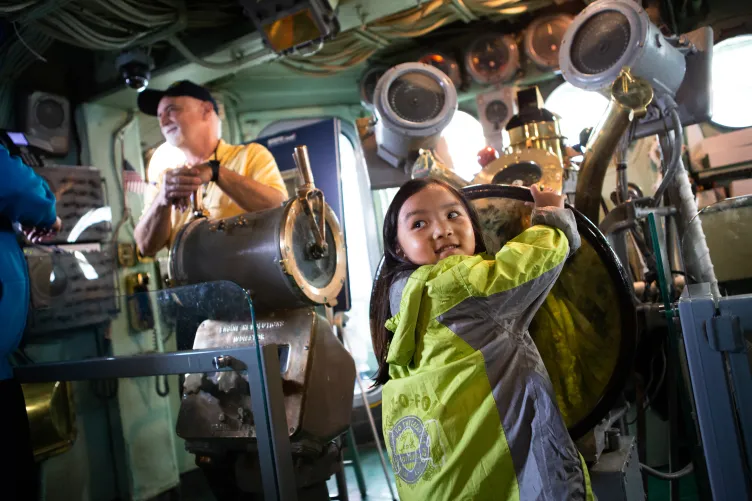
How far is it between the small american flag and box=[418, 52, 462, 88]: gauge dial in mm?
2424

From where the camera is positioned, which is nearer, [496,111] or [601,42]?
[601,42]

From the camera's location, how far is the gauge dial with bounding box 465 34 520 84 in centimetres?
452

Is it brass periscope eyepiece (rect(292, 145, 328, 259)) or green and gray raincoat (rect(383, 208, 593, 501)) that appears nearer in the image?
green and gray raincoat (rect(383, 208, 593, 501))

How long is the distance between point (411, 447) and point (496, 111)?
12.4 ft

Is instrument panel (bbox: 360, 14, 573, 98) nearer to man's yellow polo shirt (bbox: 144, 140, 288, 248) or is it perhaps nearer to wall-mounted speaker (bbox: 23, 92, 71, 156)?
man's yellow polo shirt (bbox: 144, 140, 288, 248)

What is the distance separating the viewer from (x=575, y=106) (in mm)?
4676

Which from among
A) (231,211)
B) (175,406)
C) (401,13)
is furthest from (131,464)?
(401,13)

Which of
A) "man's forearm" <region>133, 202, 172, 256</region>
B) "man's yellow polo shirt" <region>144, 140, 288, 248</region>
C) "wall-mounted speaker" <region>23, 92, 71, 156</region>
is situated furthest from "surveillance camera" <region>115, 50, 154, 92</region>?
"man's forearm" <region>133, 202, 172, 256</region>

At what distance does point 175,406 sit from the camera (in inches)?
85.1

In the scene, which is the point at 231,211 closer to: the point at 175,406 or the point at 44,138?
the point at 175,406

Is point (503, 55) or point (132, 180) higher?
point (503, 55)

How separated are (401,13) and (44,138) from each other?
2.65 metres

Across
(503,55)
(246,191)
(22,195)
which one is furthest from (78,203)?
(503,55)

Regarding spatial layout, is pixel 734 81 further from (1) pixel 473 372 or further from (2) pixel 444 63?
(1) pixel 473 372
